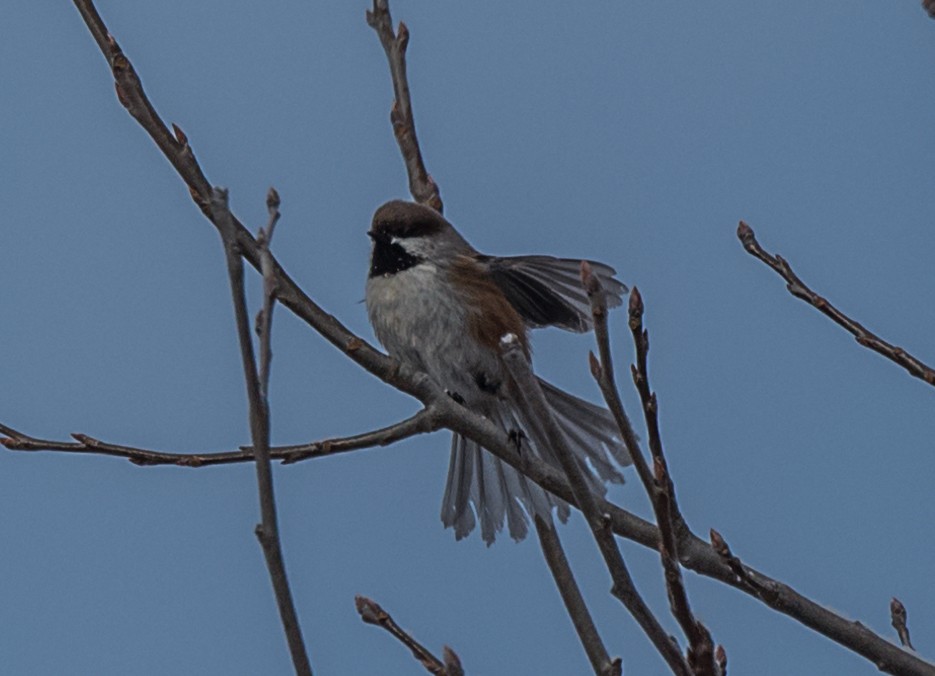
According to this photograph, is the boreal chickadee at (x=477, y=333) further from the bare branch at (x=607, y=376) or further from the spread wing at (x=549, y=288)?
the bare branch at (x=607, y=376)

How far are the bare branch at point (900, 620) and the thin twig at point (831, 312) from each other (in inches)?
20.4

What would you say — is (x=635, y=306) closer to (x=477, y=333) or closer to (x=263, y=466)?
(x=263, y=466)

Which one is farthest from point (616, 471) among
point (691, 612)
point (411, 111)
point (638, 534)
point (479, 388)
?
point (691, 612)

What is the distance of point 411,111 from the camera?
128 inches

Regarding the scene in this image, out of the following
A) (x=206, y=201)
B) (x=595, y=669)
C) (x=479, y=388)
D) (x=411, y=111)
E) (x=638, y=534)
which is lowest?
(x=595, y=669)

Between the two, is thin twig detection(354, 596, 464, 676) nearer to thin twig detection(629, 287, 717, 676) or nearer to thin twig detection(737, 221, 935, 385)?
thin twig detection(629, 287, 717, 676)

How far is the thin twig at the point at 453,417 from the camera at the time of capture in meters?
1.92

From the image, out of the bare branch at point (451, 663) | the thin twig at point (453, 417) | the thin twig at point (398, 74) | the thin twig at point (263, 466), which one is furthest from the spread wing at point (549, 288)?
the thin twig at point (263, 466)

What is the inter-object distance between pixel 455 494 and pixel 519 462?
1249mm

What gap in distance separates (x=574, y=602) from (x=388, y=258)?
78.1 inches

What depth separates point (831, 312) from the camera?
7.89 ft

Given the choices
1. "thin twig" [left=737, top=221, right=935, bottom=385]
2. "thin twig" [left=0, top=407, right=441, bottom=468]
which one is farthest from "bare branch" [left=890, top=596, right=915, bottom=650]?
"thin twig" [left=0, top=407, right=441, bottom=468]

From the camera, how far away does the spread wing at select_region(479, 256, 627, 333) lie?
10.3 ft

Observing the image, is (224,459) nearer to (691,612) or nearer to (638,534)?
(638,534)
